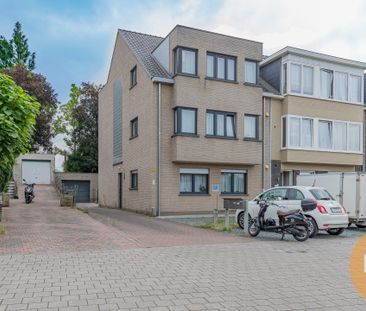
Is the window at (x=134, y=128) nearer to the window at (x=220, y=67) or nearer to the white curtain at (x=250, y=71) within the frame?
the window at (x=220, y=67)

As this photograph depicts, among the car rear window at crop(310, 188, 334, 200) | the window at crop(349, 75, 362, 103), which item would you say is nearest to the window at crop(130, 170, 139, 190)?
the car rear window at crop(310, 188, 334, 200)

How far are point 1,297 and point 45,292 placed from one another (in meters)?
0.59

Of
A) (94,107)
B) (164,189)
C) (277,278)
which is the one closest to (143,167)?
(164,189)

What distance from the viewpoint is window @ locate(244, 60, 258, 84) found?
21.0 m

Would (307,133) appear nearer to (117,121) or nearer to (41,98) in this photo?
(117,121)

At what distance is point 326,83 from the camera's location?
22969 mm

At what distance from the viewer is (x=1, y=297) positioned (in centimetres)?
562

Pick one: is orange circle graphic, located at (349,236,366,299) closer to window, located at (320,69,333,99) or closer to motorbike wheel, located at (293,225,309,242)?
motorbike wheel, located at (293,225,309,242)

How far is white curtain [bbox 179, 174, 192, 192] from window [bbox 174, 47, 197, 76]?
16.6 feet

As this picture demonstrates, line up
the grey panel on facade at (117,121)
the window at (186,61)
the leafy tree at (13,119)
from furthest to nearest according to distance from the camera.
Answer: the grey panel on facade at (117,121), the window at (186,61), the leafy tree at (13,119)

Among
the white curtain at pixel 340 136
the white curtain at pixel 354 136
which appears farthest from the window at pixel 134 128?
the white curtain at pixel 354 136

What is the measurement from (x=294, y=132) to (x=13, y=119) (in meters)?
15.4

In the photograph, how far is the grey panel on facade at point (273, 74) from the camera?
22.6 metres

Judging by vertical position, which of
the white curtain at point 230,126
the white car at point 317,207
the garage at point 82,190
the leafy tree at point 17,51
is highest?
the leafy tree at point 17,51
